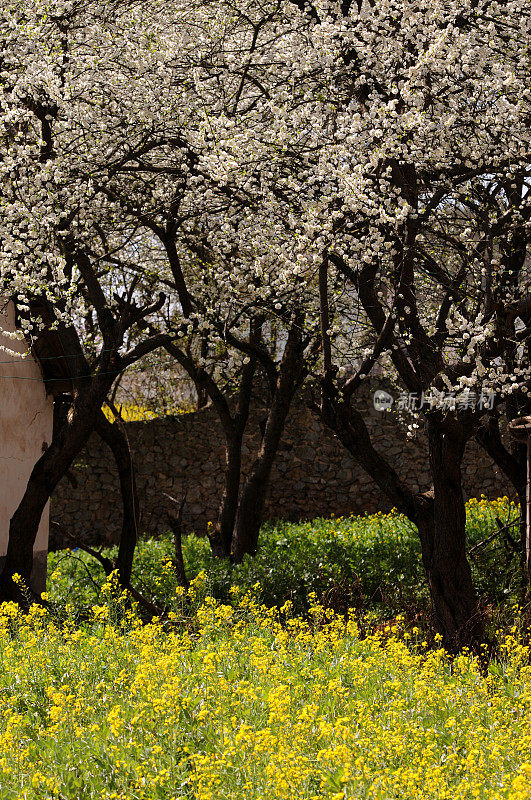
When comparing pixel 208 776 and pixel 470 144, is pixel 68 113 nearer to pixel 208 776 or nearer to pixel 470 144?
pixel 470 144

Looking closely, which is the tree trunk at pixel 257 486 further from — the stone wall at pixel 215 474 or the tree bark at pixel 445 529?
the stone wall at pixel 215 474

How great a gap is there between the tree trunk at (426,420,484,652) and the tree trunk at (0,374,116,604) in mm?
3540

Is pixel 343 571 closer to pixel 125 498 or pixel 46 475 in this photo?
pixel 125 498

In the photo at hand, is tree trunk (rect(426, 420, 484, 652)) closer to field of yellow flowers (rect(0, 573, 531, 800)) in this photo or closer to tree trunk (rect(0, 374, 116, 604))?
field of yellow flowers (rect(0, 573, 531, 800))

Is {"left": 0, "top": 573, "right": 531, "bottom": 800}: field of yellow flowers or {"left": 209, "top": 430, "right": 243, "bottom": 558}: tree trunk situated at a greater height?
{"left": 209, "top": 430, "right": 243, "bottom": 558}: tree trunk

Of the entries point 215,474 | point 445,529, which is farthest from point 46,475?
point 215,474

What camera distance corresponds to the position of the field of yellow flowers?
3.66m

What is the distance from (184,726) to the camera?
4.43 metres

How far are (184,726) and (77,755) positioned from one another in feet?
1.90

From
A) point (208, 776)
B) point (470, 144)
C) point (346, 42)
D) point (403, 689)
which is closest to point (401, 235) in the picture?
point (470, 144)

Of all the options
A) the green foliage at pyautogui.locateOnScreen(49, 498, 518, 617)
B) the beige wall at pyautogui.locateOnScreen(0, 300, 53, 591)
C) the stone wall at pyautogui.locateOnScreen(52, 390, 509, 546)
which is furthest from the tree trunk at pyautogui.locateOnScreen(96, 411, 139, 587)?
the stone wall at pyautogui.locateOnScreen(52, 390, 509, 546)

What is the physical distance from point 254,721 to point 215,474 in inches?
529

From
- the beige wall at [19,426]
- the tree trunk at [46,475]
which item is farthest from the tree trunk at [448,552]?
the beige wall at [19,426]

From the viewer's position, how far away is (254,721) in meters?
4.36
